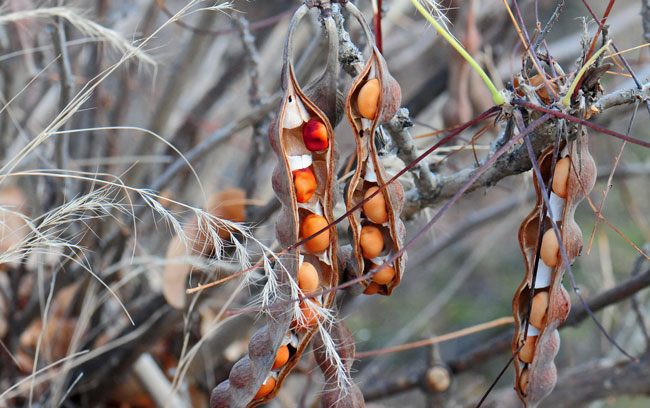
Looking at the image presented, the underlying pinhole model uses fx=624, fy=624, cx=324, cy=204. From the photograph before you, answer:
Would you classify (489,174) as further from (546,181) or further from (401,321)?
(401,321)

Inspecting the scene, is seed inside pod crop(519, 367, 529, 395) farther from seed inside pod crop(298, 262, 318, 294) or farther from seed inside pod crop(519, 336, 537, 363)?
seed inside pod crop(298, 262, 318, 294)

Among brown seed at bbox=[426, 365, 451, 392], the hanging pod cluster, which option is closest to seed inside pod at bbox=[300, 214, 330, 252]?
the hanging pod cluster

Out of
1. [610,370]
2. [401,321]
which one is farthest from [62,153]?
[401,321]

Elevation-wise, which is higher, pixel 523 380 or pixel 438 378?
pixel 523 380

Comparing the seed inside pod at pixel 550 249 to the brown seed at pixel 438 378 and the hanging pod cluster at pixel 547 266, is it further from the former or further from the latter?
the brown seed at pixel 438 378

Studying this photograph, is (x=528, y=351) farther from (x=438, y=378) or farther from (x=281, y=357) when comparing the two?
(x=438, y=378)

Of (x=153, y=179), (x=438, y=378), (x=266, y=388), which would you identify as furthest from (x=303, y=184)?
(x=153, y=179)
